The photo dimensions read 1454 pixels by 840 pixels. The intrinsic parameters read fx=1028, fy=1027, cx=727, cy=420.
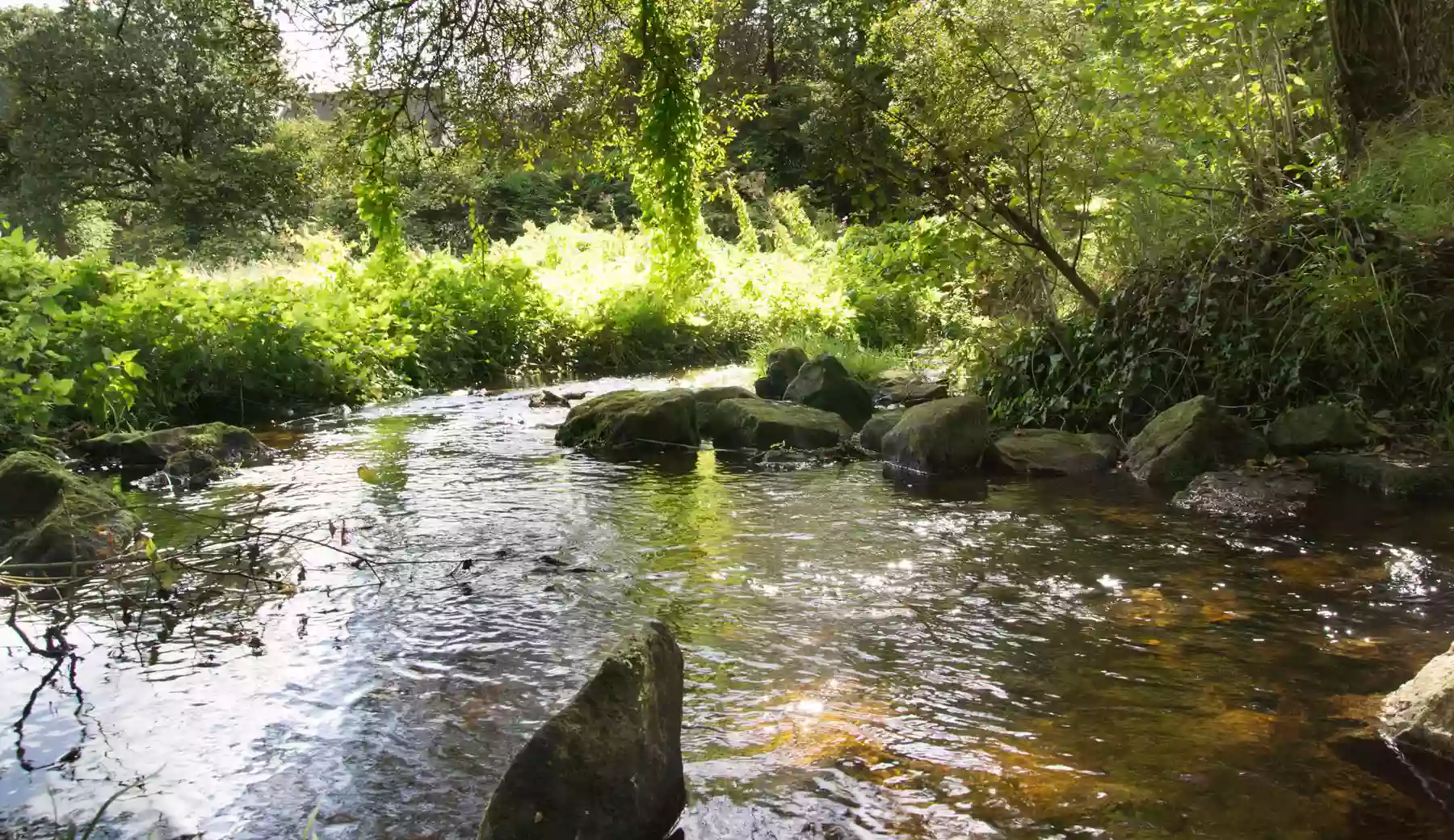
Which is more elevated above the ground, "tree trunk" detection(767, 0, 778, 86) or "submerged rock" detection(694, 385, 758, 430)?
"tree trunk" detection(767, 0, 778, 86)

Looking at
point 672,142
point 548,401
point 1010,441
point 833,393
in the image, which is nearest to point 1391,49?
point 1010,441

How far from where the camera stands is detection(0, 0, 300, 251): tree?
24.9 m

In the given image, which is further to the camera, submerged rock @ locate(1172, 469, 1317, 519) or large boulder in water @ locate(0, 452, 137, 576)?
submerged rock @ locate(1172, 469, 1317, 519)

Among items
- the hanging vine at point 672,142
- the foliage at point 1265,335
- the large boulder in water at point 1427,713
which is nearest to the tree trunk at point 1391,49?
the foliage at point 1265,335

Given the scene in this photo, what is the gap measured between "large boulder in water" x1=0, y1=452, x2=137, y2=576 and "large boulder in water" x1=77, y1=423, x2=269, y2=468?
192 centimetres

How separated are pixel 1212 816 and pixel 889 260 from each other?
13.3 metres

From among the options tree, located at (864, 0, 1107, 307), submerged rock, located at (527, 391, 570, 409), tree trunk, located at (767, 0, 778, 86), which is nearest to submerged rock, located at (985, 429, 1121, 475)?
Answer: tree, located at (864, 0, 1107, 307)

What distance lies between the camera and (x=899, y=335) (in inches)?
613

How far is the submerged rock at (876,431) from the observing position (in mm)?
7762

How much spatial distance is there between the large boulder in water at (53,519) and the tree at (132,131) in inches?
861

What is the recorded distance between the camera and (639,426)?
8.16 m

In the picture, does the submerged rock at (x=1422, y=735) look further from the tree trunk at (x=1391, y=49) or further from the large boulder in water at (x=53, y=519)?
the tree trunk at (x=1391, y=49)

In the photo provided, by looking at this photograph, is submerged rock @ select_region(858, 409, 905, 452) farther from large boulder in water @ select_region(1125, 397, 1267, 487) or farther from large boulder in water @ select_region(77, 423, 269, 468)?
large boulder in water @ select_region(77, 423, 269, 468)

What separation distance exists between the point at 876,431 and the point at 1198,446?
234 cm
